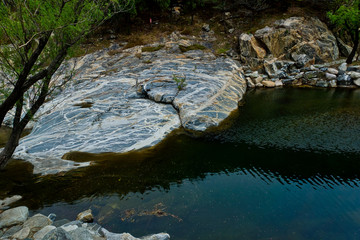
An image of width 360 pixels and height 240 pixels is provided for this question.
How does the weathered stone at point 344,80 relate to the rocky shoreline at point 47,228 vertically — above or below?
below

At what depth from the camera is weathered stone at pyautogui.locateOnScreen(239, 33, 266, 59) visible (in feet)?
120

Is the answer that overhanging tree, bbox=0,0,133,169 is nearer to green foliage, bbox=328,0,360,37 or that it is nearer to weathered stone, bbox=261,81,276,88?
weathered stone, bbox=261,81,276,88

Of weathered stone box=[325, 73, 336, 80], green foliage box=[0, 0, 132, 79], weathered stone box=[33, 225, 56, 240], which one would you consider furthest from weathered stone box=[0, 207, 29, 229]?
weathered stone box=[325, 73, 336, 80]

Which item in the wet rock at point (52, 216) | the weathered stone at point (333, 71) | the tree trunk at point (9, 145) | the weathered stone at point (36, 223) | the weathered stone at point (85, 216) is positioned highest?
the tree trunk at point (9, 145)

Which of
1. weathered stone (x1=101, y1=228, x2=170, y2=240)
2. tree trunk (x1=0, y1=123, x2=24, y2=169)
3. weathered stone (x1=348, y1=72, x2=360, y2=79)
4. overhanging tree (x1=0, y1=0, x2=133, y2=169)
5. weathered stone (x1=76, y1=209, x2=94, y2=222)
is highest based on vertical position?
overhanging tree (x1=0, y1=0, x2=133, y2=169)

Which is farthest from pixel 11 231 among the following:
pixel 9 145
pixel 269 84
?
pixel 269 84

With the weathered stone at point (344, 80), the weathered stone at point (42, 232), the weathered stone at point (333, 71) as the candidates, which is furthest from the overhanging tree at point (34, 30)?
the weathered stone at point (333, 71)

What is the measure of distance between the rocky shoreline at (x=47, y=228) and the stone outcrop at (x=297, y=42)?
109 ft

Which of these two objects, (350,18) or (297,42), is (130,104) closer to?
(297,42)

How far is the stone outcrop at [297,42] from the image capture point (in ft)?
115

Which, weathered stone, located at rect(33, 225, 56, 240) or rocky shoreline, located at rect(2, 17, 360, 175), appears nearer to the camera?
weathered stone, located at rect(33, 225, 56, 240)

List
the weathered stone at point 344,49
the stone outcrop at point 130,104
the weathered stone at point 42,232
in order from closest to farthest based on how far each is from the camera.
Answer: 1. the weathered stone at point 42,232
2. the stone outcrop at point 130,104
3. the weathered stone at point 344,49

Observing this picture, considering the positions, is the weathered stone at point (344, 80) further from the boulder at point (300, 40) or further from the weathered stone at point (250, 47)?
the weathered stone at point (250, 47)

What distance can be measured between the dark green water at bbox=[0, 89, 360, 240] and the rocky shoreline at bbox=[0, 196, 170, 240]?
26.9 inches
